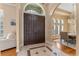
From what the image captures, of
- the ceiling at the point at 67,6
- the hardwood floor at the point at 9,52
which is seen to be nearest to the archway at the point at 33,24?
the hardwood floor at the point at 9,52

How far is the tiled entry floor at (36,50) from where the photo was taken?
1973 millimetres

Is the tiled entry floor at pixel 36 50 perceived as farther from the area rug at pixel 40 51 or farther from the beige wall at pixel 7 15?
the beige wall at pixel 7 15

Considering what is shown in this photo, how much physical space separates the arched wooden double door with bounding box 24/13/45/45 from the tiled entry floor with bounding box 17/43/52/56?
0.22ft

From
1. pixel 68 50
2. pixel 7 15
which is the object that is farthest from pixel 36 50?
pixel 7 15

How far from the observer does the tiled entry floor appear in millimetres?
1973

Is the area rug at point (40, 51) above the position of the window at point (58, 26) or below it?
below

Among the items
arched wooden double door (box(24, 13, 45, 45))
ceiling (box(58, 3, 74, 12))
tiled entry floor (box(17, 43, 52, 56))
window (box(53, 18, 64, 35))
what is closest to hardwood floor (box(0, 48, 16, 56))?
tiled entry floor (box(17, 43, 52, 56))

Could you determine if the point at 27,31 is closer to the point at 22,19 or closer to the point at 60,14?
the point at 22,19

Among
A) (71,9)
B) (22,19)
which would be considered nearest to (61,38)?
(71,9)

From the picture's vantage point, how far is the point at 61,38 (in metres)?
1.98

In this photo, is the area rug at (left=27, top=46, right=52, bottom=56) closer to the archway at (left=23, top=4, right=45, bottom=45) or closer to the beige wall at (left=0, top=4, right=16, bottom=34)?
the archway at (left=23, top=4, right=45, bottom=45)

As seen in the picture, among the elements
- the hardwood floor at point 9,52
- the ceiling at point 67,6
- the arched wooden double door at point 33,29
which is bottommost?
the hardwood floor at point 9,52

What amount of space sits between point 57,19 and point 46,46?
1.56 feet

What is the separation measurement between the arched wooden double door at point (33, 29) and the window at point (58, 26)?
20 centimetres
